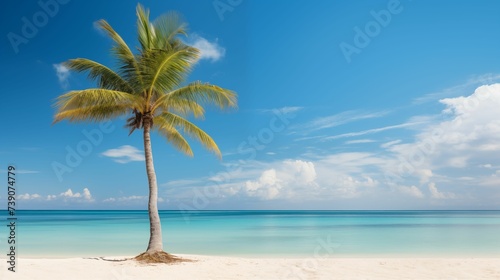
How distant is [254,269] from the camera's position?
1073 centimetres

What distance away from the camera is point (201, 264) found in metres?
11.4

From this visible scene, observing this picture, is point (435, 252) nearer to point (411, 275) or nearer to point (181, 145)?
point (411, 275)

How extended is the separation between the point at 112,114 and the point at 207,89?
9.40ft

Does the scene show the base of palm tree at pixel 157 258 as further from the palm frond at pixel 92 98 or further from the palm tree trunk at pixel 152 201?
the palm frond at pixel 92 98

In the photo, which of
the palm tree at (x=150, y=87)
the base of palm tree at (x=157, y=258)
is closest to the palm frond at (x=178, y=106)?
the palm tree at (x=150, y=87)

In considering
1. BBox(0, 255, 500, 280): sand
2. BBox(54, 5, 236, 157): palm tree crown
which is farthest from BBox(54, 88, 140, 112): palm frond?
BBox(0, 255, 500, 280): sand

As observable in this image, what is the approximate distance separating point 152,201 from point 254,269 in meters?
3.46

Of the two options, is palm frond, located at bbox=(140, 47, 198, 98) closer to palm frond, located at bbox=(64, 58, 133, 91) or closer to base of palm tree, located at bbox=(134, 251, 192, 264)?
palm frond, located at bbox=(64, 58, 133, 91)

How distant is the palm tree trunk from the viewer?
38.9ft

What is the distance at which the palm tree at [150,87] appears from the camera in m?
11.6

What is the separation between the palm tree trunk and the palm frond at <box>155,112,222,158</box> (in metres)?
0.66

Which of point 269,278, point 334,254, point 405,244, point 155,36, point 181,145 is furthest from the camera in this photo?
point 405,244

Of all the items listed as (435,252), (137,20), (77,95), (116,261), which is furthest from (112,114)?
(435,252)

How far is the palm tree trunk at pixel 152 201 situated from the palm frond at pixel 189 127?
662 mm
